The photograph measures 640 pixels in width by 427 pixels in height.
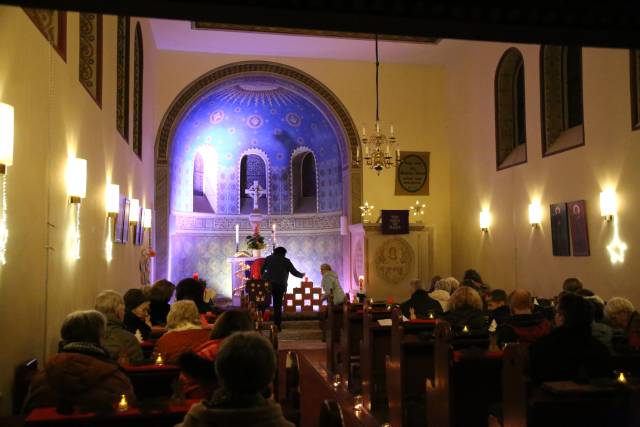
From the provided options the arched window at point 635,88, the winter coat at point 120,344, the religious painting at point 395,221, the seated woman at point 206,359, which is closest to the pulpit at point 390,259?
the religious painting at point 395,221

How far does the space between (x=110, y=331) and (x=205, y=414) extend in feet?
8.48

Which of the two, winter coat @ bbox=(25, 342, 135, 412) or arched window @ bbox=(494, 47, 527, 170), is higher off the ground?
arched window @ bbox=(494, 47, 527, 170)

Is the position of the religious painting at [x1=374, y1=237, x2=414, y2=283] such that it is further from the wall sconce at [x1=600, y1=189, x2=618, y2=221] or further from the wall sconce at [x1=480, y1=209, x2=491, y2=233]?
the wall sconce at [x1=600, y1=189, x2=618, y2=221]

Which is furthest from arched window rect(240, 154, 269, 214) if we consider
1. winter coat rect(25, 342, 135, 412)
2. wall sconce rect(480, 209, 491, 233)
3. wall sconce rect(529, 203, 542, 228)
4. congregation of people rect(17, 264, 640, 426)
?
winter coat rect(25, 342, 135, 412)

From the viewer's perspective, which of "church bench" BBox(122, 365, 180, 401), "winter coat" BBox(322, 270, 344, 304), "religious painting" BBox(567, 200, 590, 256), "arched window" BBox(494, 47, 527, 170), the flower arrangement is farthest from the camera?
the flower arrangement

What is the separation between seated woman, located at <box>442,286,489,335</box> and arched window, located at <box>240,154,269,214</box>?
12215 millimetres

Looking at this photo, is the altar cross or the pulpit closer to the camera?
the pulpit

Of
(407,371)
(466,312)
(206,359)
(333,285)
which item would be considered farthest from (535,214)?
(206,359)

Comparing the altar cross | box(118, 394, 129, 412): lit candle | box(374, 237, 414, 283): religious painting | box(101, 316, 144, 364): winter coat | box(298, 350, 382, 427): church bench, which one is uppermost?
the altar cross

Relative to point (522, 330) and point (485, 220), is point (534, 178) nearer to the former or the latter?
point (485, 220)

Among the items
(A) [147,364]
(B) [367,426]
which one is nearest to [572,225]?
(B) [367,426]

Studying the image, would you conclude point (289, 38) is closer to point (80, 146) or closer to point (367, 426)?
point (80, 146)

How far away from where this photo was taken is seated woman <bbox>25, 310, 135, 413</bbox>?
311 centimetres

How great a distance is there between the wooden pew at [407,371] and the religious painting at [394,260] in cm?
792
